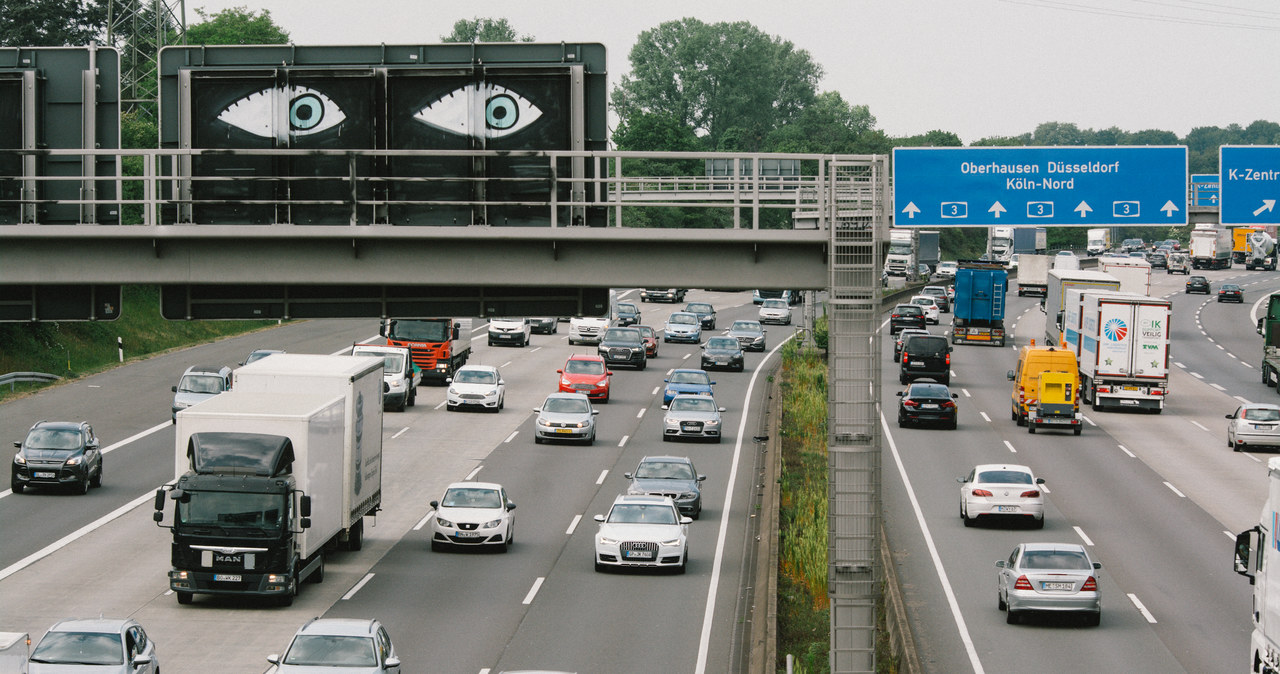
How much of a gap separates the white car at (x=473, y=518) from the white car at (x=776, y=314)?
57823 mm

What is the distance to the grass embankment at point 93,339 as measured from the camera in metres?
57.6

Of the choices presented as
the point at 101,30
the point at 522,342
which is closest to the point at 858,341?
the point at 522,342

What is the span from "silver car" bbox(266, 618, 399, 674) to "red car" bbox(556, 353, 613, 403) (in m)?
34.9

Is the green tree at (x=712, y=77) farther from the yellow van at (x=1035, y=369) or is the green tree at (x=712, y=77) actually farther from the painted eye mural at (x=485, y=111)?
the painted eye mural at (x=485, y=111)

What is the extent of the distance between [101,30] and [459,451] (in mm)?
59346

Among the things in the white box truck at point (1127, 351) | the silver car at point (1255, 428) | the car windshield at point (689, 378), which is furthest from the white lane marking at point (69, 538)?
the white box truck at point (1127, 351)

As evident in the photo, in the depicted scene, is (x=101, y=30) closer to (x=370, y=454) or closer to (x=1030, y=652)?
(x=370, y=454)

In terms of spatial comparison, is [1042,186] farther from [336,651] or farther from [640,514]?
[336,651]

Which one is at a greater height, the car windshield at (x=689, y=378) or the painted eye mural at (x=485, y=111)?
the painted eye mural at (x=485, y=111)

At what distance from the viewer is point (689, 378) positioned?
2185 inches

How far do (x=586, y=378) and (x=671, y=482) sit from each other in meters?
19.4

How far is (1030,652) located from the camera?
26234 millimetres

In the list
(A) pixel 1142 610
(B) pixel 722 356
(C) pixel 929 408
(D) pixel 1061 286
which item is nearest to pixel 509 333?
(B) pixel 722 356

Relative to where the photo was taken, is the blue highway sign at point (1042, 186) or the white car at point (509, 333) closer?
the blue highway sign at point (1042, 186)
